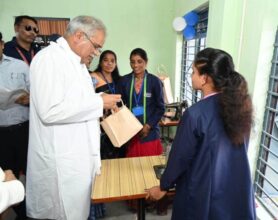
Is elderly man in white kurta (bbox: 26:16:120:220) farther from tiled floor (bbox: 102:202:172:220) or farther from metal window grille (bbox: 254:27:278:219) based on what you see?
metal window grille (bbox: 254:27:278:219)

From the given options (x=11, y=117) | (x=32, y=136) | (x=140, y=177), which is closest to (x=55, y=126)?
(x=32, y=136)

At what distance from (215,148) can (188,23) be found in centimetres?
246

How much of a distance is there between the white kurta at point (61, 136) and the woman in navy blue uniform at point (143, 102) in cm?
91

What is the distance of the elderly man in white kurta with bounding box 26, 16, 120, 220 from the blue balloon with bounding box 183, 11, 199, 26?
1980 millimetres

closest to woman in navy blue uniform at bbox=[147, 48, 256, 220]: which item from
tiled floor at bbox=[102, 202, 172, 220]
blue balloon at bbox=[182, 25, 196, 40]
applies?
tiled floor at bbox=[102, 202, 172, 220]

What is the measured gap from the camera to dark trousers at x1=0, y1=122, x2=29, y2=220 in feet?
6.43

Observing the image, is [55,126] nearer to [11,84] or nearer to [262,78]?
[11,84]

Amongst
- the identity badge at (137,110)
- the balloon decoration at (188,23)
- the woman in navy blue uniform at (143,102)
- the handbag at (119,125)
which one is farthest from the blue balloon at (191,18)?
the handbag at (119,125)

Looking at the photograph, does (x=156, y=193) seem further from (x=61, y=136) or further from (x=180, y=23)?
(x=180, y=23)

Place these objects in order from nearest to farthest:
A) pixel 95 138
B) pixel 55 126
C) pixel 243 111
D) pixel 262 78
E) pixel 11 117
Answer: pixel 243 111 < pixel 55 126 < pixel 95 138 < pixel 262 78 < pixel 11 117

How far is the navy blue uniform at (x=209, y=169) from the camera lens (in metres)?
1.03

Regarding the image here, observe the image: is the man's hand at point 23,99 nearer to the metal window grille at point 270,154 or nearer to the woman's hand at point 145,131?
the woman's hand at point 145,131

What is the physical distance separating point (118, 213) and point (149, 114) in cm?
110

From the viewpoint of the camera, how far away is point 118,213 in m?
2.40
